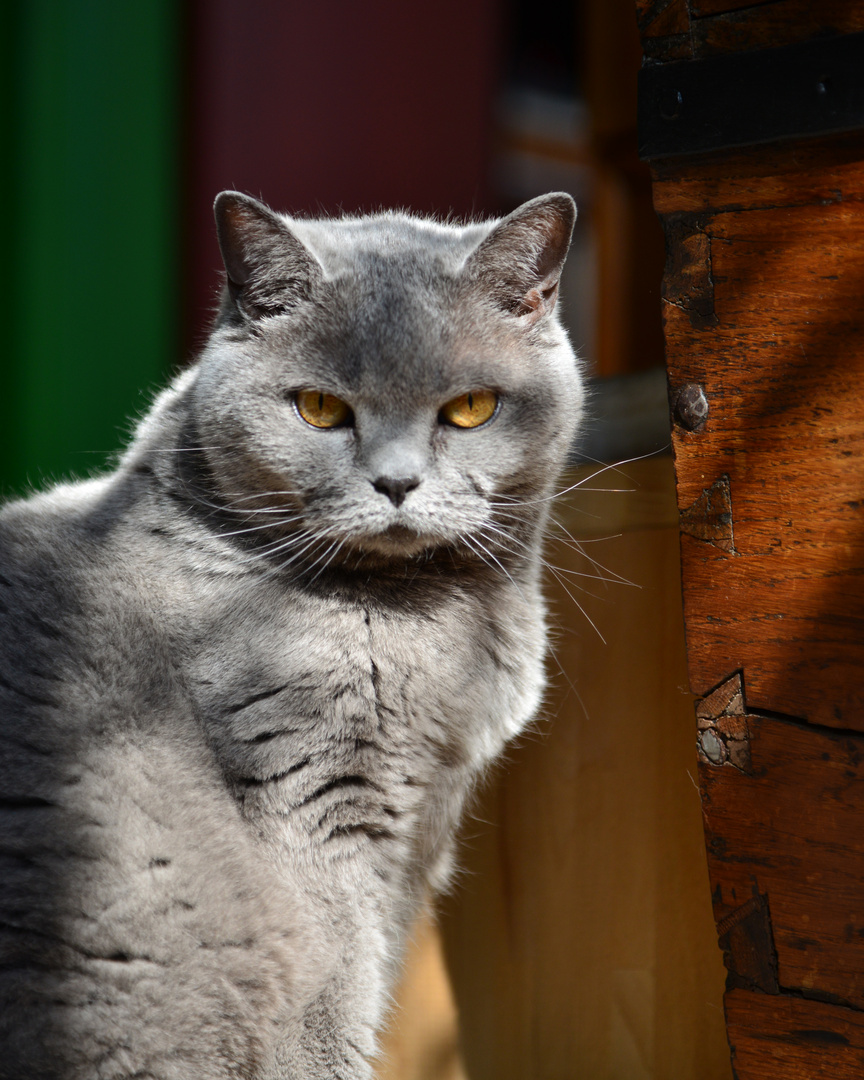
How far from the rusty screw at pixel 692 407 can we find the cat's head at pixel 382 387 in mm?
263

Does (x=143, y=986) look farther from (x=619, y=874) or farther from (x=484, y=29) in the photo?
(x=484, y=29)

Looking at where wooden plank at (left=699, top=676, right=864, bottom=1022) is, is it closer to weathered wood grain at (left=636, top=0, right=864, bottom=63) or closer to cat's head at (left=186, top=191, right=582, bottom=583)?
cat's head at (left=186, top=191, right=582, bottom=583)

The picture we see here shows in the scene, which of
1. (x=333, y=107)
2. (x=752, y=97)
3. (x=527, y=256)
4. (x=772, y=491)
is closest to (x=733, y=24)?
(x=752, y=97)

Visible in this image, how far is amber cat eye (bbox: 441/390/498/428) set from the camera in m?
1.22

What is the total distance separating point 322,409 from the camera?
1216mm

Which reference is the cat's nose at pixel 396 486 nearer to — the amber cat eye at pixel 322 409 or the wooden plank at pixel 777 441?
the amber cat eye at pixel 322 409

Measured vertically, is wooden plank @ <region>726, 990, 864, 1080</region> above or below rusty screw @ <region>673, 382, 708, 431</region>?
below

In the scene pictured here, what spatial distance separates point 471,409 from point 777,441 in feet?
1.34

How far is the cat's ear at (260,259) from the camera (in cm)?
118

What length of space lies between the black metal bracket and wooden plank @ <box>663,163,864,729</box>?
52 mm

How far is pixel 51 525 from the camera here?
1261 millimetres

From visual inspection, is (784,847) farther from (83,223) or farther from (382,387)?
(83,223)

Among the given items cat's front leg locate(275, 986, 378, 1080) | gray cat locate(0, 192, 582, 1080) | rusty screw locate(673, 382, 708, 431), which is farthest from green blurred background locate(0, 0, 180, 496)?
rusty screw locate(673, 382, 708, 431)

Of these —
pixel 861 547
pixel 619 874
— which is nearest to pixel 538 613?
pixel 619 874
